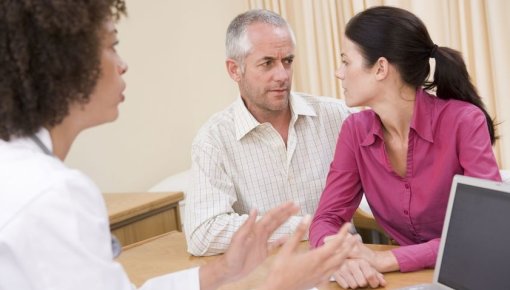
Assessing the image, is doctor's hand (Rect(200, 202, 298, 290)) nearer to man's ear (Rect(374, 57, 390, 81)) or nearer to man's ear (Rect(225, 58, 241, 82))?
man's ear (Rect(374, 57, 390, 81))

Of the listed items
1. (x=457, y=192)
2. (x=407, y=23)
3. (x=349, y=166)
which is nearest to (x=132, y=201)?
(x=349, y=166)

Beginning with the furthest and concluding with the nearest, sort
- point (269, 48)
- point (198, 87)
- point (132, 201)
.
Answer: point (198, 87) → point (132, 201) → point (269, 48)

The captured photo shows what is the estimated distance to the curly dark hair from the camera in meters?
0.92

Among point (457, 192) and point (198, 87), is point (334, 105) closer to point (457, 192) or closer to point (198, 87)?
point (457, 192)

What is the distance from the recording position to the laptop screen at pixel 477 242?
1.16 metres

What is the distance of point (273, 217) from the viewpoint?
120 cm

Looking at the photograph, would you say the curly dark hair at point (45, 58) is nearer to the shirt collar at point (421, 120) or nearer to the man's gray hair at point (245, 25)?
the shirt collar at point (421, 120)

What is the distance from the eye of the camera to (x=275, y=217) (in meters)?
1.20

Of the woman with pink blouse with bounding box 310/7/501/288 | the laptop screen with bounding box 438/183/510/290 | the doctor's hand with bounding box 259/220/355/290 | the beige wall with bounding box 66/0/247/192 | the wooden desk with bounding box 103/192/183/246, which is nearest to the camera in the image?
the doctor's hand with bounding box 259/220/355/290

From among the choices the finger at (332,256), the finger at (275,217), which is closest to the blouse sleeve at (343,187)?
the finger at (275,217)

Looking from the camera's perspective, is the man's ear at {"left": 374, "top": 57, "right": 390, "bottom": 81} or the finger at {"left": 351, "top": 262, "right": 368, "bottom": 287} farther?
the man's ear at {"left": 374, "top": 57, "right": 390, "bottom": 81}

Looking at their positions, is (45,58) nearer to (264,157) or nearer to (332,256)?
(332,256)

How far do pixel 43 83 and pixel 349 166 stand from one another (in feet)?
3.73

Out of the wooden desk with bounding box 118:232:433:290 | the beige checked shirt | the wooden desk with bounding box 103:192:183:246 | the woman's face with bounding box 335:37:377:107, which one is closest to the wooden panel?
the wooden desk with bounding box 103:192:183:246
